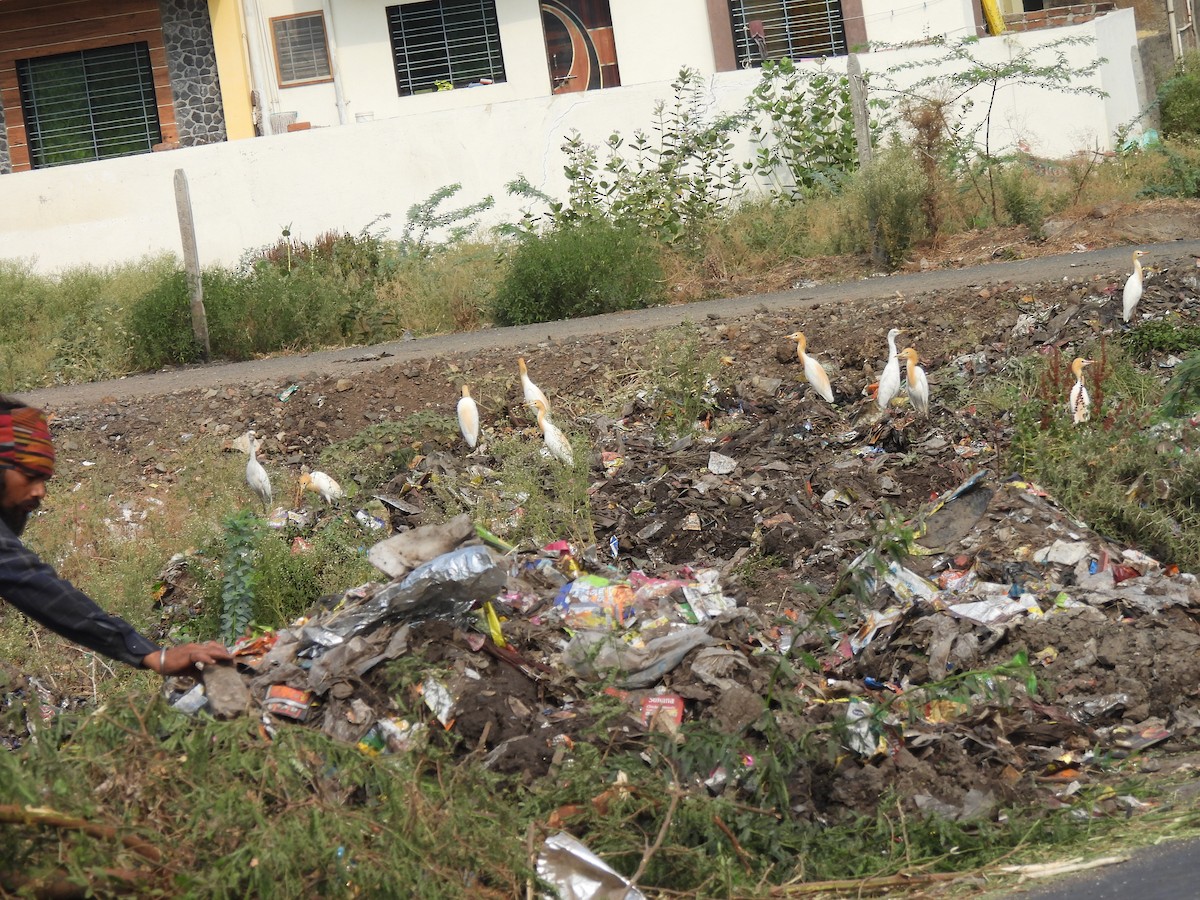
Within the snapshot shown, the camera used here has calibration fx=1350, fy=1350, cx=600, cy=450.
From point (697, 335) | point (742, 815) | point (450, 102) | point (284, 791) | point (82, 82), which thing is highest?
point (82, 82)

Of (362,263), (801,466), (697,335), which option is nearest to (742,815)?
(801,466)

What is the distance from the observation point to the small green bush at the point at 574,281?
13.4 meters

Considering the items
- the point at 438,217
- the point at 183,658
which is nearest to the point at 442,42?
the point at 438,217

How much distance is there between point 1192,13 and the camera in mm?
23141

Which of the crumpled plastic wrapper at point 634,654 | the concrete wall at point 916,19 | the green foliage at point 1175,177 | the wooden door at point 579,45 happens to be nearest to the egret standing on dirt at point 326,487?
the crumpled plastic wrapper at point 634,654

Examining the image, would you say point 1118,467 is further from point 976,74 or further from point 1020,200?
point 976,74

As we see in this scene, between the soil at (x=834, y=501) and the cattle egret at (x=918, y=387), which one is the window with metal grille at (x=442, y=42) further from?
the cattle egret at (x=918, y=387)

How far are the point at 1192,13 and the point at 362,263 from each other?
52.2ft

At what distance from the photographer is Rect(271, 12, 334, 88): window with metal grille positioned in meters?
20.4

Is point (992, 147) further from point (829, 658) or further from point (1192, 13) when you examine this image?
point (829, 658)

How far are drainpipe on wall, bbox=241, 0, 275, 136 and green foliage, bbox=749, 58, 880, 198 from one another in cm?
754

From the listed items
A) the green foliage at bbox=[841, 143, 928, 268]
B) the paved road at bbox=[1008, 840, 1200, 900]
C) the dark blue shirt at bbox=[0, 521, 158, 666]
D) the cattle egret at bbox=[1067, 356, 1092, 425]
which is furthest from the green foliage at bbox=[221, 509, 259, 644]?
the green foliage at bbox=[841, 143, 928, 268]

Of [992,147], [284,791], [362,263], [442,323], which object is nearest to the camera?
[284,791]

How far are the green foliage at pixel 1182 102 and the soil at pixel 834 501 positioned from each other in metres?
6.03
